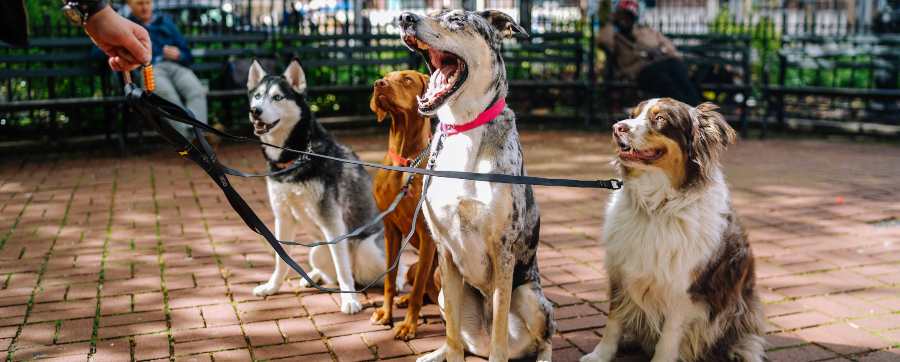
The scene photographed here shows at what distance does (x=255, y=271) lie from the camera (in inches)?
205

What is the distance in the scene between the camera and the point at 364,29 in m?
11.6

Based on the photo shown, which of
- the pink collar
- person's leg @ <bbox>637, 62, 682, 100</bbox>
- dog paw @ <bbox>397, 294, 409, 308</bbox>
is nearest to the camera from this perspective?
the pink collar

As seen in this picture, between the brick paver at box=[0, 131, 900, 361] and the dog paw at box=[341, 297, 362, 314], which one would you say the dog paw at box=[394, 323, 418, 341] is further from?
the dog paw at box=[341, 297, 362, 314]

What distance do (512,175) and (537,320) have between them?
0.71 metres

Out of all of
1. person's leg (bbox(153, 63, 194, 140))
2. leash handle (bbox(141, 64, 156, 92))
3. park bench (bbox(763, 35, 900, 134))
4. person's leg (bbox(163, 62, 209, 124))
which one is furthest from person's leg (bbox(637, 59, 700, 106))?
leash handle (bbox(141, 64, 156, 92))

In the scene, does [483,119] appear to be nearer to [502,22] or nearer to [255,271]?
[502,22]

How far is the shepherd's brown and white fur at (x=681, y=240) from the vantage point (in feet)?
10.9

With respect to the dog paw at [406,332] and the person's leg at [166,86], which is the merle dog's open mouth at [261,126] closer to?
the dog paw at [406,332]

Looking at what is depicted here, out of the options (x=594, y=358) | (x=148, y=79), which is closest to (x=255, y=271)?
(x=148, y=79)

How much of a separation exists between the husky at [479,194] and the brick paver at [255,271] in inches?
21.1

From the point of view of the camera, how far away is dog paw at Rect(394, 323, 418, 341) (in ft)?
13.3

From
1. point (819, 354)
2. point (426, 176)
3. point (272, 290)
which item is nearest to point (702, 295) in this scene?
point (819, 354)

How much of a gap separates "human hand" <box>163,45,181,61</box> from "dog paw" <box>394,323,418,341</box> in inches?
247

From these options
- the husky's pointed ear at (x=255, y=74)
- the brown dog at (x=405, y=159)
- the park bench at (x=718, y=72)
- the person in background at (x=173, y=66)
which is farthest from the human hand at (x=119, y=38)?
the park bench at (x=718, y=72)
